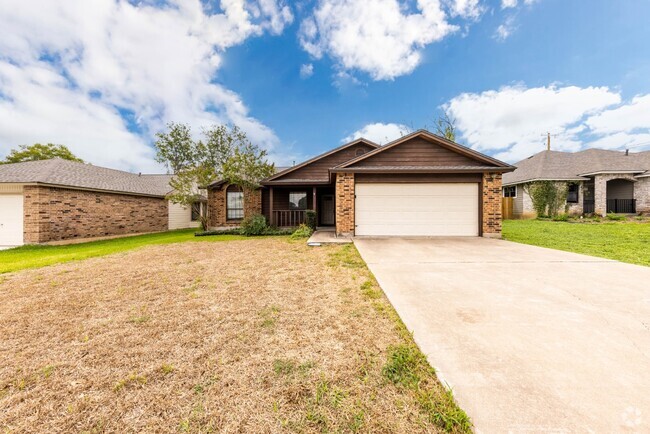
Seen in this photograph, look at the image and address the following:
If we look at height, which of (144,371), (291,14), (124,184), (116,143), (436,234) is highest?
(291,14)

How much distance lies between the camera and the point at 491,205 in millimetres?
9062

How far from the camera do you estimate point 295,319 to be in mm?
2926

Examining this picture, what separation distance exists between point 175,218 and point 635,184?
33.8 metres

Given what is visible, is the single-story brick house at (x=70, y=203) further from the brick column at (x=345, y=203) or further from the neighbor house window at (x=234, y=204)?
the brick column at (x=345, y=203)

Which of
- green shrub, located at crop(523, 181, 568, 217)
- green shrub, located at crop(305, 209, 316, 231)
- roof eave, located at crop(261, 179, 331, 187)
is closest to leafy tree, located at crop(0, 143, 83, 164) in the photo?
roof eave, located at crop(261, 179, 331, 187)

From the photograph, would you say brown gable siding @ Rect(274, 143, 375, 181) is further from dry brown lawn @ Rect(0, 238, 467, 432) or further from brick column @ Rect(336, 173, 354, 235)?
dry brown lawn @ Rect(0, 238, 467, 432)

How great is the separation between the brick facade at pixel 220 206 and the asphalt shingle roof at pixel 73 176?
484cm

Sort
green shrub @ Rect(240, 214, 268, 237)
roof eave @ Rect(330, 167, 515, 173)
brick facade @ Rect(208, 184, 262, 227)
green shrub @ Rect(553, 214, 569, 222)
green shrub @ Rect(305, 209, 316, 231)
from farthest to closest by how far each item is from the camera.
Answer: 1. green shrub @ Rect(553, 214, 569, 222)
2. brick facade @ Rect(208, 184, 262, 227)
3. green shrub @ Rect(305, 209, 316, 231)
4. green shrub @ Rect(240, 214, 268, 237)
5. roof eave @ Rect(330, 167, 515, 173)

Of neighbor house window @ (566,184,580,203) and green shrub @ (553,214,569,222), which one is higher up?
neighbor house window @ (566,184,580,203)

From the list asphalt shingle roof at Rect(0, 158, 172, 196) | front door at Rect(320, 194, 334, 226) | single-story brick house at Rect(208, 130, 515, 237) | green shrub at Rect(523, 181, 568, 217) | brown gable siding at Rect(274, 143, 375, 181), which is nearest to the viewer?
single-story brick house at Rect(208, 130, 515, 237)

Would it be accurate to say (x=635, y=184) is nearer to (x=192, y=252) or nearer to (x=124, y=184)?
(x=192, y=252)

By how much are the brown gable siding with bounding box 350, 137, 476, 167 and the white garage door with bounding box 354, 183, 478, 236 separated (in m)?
0.93

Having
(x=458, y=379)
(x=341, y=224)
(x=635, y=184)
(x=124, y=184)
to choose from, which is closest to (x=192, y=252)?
(x=341, y=224)

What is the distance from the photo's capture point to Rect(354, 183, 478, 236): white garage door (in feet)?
30.2
